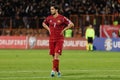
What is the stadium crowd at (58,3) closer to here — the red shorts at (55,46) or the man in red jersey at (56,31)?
the man in red jersey at (56,31)

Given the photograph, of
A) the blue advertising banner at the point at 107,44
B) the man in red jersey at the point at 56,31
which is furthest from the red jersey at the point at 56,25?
the blue advertising banner at the point at 107,44

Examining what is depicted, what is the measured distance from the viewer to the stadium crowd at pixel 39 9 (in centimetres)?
4831

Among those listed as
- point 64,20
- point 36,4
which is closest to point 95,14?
point 36,4

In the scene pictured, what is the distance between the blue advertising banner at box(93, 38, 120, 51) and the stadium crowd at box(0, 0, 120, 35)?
166 inches

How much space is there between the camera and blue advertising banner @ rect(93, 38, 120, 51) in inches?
1716

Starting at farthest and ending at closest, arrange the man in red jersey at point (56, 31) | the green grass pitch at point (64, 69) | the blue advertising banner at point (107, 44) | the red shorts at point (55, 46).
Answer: the blue advertising banner at point (107, 44) → the man in red jersey at point (56, 31) → the red shorts at point (55, 46) → the green grass pitch at point (64, 69)

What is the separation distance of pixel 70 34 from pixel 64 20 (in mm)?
28637

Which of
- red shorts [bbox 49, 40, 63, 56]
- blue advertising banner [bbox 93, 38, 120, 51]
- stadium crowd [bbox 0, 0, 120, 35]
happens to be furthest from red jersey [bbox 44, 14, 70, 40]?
stadium crowd [bbox 0, 0, 120, 35]

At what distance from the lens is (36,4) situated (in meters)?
50.2

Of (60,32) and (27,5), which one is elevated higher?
(27,5)

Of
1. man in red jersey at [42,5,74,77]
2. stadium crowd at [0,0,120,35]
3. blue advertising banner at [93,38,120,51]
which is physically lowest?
blue advertising banner at [93,38,120,51]

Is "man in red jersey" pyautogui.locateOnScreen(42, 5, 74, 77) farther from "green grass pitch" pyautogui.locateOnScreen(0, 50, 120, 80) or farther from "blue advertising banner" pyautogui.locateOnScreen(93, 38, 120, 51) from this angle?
"blue advertising banner" pyautogui.locateOnScreen(93, 38, 120, 51)

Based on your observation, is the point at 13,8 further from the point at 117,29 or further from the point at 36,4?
the point at 117,29

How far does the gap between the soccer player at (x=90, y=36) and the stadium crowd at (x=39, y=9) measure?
3687 millimetres
